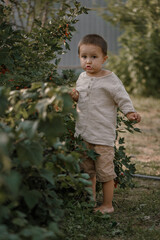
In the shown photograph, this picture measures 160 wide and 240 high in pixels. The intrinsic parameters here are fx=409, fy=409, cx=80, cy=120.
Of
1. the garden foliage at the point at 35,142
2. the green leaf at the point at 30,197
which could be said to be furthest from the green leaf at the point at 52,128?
the green leaf at the point at 30,197

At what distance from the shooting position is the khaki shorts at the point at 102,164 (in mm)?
2990

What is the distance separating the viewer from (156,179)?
4062mm

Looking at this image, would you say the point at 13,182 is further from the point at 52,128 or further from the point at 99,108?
the point at 99,108

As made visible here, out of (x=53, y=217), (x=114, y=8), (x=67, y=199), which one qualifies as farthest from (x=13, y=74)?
(x=114, y=8)

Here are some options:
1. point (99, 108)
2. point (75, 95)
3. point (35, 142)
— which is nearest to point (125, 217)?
point (99, 108)

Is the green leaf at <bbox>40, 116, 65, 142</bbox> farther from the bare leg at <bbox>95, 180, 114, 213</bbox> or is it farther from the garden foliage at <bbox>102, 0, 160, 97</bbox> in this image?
the garden foliage at <bbox>102, 0, 160, 97</bbox>

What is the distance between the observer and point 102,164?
3.01m

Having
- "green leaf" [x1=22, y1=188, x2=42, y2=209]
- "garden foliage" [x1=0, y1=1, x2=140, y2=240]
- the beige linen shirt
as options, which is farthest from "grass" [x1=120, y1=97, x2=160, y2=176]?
"green leaf" [x1=22, y1=188, x2=42, y2=209]

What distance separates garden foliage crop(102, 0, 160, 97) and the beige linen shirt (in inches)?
288

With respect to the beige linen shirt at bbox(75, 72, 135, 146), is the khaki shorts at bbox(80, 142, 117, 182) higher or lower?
lower

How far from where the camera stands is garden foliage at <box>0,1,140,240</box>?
5.24ft

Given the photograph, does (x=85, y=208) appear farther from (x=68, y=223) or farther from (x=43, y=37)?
(x=43, y=37)

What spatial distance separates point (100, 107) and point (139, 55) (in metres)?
7.76

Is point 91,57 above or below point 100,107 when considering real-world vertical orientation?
above
